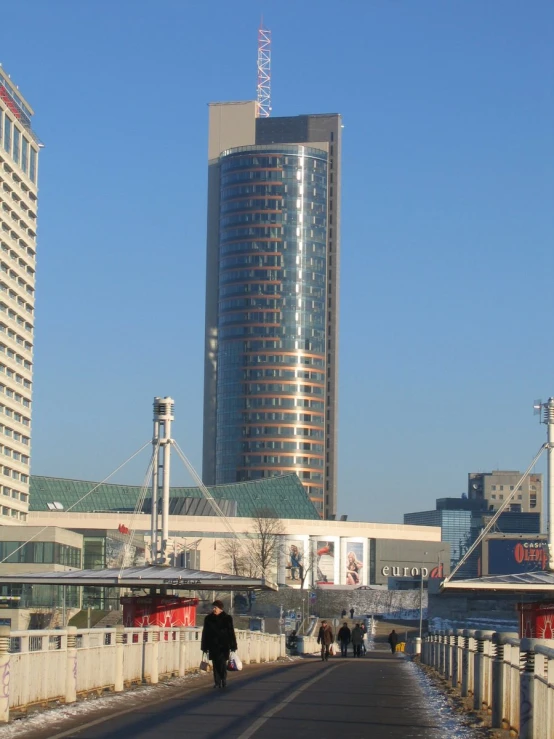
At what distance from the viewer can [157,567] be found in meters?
57.4

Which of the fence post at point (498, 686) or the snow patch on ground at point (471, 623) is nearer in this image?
the fence post at point (498, 686)

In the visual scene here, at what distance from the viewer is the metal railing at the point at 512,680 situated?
14234mm

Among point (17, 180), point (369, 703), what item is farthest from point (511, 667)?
point (17, 180)

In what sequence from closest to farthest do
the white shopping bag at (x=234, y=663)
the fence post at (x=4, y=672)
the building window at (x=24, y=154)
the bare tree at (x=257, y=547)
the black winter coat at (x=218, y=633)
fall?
the fence post at (x=4, y=672)
the black winter coat at (x=218, y=633)
the white shopping bag at (x=234, y=663)
the building window at (x=24, y=154)
the bare tree at (x=257, y=547)

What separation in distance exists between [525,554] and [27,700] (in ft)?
509

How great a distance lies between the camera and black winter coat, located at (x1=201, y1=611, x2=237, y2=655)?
24.1 meters

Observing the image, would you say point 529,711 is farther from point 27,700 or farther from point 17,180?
point 17,180

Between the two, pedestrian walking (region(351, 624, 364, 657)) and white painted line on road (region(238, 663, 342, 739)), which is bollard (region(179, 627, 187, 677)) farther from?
pedestrian walking (region(351, 624, 364, 657))

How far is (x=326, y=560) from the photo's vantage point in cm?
18938

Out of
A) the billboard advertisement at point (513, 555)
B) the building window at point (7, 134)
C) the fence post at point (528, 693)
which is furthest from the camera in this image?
the billboard advertisement at point (513, 555)

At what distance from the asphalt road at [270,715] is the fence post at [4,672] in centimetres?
96

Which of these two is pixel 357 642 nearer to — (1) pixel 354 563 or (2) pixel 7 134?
(2) pixel 7 134

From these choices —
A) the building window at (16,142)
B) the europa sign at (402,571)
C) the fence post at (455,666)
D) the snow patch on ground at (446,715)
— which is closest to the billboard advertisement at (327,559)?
the europa sign at (402,571)

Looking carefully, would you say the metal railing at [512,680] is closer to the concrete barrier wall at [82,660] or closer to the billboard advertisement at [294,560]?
the concrete barrier wall at [82,660]
